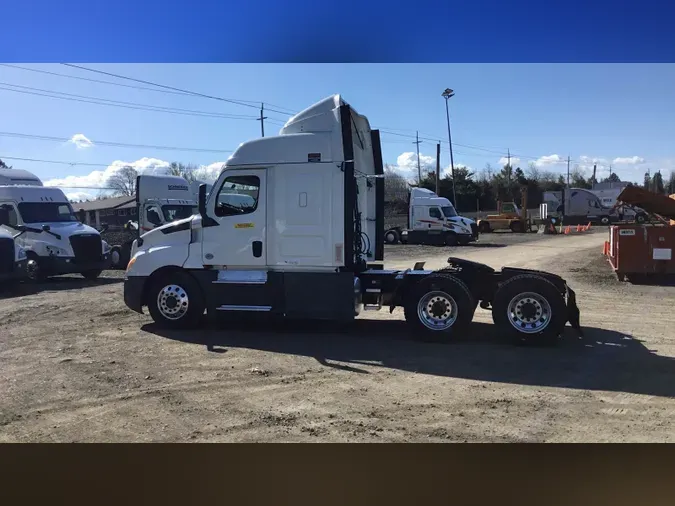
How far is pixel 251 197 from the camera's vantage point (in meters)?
8.52

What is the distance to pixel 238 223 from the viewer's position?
28.3 feet

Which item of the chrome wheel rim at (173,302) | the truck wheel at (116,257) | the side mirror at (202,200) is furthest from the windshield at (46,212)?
the side mirror at (202,200)

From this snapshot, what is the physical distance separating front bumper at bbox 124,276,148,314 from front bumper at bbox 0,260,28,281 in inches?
289

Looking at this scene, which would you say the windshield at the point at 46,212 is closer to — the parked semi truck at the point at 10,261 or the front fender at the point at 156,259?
the parked semi truck at the point at 10,261

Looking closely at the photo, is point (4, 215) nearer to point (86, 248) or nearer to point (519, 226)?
point (86, 248)

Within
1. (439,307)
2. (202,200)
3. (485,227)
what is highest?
(202,200)

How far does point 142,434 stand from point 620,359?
5879mm

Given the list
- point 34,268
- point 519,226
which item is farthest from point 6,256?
point 519,226

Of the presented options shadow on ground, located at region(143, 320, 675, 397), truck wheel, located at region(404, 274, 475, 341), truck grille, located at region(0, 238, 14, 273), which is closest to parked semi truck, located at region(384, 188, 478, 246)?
truck grille, located at region(0, 238, 14, 273)

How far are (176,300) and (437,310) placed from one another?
13.6 feet

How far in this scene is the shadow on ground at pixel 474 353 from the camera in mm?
6385

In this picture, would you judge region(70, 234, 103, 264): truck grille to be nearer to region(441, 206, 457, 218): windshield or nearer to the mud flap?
the mud flap
